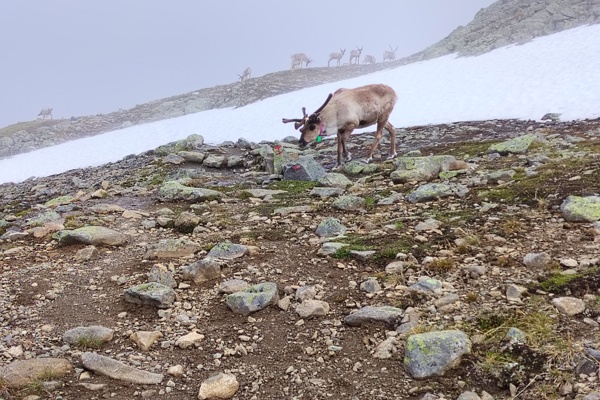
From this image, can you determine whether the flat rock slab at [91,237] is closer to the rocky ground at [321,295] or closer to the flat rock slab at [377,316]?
the rocky ground at [321,295]

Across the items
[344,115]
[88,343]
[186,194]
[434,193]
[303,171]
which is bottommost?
[434,193]

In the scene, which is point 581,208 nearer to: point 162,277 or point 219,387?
point 219,387

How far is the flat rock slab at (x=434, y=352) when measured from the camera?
3.70 m

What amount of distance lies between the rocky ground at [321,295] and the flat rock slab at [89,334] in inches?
0.5

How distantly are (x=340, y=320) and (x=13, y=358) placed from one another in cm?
309

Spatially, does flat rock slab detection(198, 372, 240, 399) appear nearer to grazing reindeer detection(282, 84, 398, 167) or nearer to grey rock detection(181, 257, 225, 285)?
grey rock detection(181, 257, 225, 285)

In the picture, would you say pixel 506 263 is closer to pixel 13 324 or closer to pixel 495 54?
pixel 13 324

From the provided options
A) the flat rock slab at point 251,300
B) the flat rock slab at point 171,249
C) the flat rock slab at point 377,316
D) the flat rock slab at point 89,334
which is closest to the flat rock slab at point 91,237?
the flat rock slab at point 171,249

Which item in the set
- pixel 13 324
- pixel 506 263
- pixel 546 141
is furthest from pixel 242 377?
pixel 546 141

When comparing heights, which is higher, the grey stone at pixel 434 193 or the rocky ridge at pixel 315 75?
the rocky ridge at pixel 315 75

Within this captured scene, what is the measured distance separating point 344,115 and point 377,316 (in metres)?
10.1

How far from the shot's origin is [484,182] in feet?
29.3

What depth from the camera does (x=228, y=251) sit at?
6461 millimetres

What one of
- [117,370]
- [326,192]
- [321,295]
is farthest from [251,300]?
[326,192]
